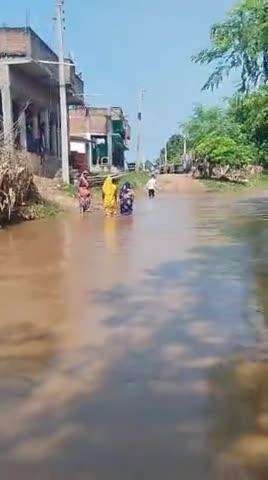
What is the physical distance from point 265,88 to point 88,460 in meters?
16.7

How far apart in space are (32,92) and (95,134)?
25507 mm

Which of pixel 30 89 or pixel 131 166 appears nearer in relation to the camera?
pixel 30 89

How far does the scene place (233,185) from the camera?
159 ft

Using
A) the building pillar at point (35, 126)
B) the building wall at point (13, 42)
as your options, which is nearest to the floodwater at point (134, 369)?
the building wall at point (13, 42)

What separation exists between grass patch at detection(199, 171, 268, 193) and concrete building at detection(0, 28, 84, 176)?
12.1m

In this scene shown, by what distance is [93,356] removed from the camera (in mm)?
5711

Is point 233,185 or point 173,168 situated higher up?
point 173,168

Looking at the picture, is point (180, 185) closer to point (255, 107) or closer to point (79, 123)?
point (79, 123)

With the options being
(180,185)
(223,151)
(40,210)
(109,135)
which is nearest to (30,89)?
(40,210)

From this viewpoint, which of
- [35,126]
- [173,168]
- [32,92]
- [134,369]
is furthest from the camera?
[173,168]

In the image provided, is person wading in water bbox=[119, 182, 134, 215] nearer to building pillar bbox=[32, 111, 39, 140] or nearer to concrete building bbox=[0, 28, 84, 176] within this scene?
concrete building bbox=[0, 28, 84, 176]

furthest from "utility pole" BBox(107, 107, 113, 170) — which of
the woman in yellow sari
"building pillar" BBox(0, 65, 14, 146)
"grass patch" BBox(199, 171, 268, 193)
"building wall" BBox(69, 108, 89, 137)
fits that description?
the woman in yellow sari

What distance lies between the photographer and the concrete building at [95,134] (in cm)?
5253

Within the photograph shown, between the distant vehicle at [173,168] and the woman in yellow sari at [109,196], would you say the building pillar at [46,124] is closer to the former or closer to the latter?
the woman in yellow sari at [109,196]
